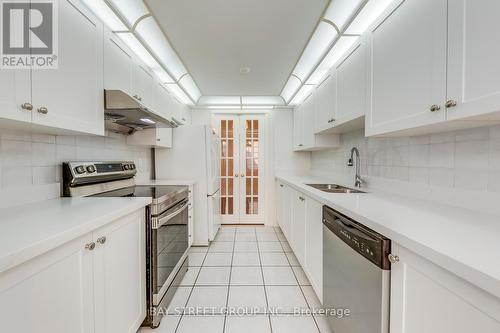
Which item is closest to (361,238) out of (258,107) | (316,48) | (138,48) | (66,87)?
(66,87)

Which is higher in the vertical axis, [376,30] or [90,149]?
[376,30]

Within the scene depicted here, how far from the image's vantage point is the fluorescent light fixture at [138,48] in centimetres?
177

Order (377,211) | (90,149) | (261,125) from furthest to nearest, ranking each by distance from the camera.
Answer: (261,125)
(90,149)
(377,211)

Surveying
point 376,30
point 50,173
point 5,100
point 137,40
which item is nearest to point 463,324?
point 376,30

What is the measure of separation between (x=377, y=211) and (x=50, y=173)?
6.61 feet

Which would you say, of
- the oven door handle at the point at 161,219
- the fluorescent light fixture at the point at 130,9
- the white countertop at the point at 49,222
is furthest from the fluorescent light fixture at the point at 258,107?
the white countertop at the point at 49,222

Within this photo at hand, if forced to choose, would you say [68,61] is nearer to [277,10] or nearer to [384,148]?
[277,10]

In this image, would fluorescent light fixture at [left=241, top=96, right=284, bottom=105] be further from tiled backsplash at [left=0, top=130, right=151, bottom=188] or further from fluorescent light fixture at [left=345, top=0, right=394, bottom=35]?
tiled backsplash at [left=0, top=130, right=151, bottom=188]

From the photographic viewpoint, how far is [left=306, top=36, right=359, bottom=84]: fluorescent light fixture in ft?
5.92

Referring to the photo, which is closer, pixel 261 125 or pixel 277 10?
pixel 277 10

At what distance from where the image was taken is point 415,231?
0.77 metres

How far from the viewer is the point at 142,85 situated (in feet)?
6.70

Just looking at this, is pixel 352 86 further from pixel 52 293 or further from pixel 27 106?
pixel 52 293

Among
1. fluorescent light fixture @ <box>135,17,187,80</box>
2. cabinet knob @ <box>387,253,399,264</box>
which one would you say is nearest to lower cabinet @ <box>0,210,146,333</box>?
cabinet knob @ <box>387,253,399,264</box>
